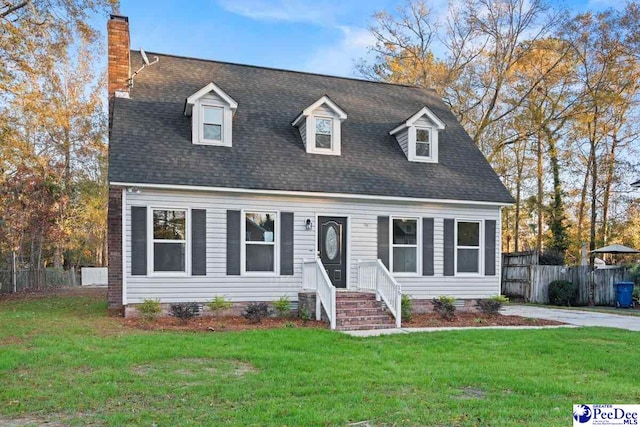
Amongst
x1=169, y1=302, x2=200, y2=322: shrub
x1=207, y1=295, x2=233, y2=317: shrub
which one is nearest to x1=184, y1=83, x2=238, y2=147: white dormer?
x1=207, y1=295, x2=233, y2=317: shrub

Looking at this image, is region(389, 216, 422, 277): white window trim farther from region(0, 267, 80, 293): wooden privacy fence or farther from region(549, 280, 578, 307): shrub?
region(0, 267, 80, 293): wooden privacy fence

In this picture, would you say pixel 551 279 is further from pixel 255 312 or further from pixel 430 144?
pixel 255 312

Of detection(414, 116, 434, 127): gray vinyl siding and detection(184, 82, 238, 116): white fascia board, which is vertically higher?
detection(184, 82, 238, 116): white fascia board

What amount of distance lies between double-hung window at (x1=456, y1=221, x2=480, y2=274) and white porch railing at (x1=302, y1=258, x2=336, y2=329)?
445 cm

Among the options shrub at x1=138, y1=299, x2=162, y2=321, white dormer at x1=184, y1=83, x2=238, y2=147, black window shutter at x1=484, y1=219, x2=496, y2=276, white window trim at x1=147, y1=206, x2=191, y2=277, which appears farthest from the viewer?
black window shutter at x1=484, y1=219, x2=496, y2=276

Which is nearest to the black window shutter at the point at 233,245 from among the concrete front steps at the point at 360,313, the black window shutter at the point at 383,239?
the concrete front steps at the point at 360,313

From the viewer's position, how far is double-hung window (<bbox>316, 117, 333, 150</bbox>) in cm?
1490

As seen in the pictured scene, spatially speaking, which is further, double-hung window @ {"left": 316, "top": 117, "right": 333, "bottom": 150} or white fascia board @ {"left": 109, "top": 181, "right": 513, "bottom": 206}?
double-hung window @ {"left": 316, "top": 117, "right": 333, "bottom": 150}

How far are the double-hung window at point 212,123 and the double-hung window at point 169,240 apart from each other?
231cm

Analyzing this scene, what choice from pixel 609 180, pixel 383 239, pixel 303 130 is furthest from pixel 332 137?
pixel 609 180

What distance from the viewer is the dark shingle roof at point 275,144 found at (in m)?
13.0

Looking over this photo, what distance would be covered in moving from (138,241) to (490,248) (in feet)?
31.8

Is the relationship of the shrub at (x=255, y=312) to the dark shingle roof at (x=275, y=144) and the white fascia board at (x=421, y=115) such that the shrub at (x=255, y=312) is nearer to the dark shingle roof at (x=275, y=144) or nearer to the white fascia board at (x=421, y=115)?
the dark shingle roof at (x=275, y=144)

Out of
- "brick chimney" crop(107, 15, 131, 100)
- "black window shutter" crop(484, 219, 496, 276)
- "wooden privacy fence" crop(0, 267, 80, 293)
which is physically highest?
"brick chimney" crop(107, 15, 131, 100)
